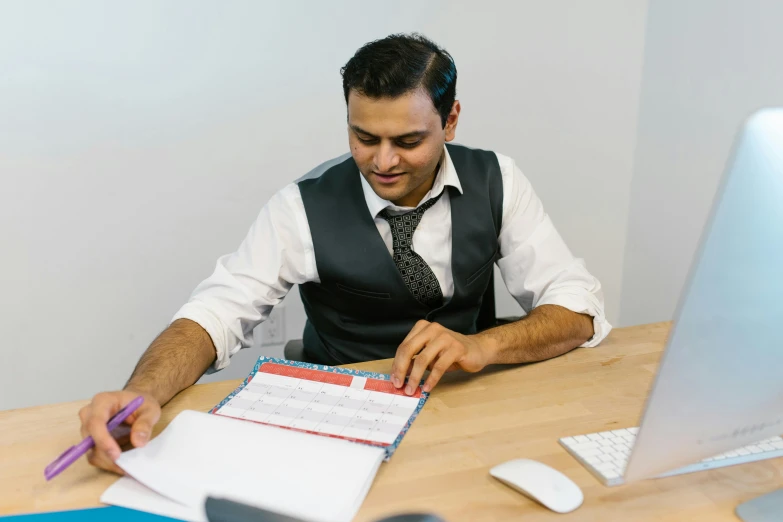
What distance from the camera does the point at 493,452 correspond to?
989 mm

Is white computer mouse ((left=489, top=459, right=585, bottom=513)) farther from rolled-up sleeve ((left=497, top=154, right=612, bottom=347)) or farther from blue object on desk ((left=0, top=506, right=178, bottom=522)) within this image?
rolled-up sleeve ((left=497, top=154, right=612, bottom=347))

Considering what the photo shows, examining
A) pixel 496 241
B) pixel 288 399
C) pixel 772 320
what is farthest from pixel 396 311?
pixel 772 320

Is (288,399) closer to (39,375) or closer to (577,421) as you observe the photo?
(577,421)

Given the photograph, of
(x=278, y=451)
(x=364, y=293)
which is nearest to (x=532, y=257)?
(x=364, y=293)

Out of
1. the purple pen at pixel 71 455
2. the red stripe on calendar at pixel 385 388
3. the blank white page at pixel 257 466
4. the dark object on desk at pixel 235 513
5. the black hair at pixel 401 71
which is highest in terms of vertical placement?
the black hair at pixel 401 71

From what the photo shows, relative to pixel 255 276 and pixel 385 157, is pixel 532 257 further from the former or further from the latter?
pixel 255 276

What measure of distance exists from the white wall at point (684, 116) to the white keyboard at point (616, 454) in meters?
1.28

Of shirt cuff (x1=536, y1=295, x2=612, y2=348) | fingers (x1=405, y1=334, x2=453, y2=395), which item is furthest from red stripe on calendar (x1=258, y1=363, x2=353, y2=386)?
shirt cuff (x1=536, y1=295, x2=612, y2=348)

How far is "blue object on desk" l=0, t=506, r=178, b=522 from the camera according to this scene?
2.78ft

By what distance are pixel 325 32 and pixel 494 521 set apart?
1.68 meters

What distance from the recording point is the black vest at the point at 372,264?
1.53m

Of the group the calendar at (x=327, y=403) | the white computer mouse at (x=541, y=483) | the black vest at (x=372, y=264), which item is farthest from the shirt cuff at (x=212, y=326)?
the white computer mouse at (x=541, y=483)

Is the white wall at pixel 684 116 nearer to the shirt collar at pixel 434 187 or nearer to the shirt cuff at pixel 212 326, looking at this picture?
the shirt collar at pixel 434 187

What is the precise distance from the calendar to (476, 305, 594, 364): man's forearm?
18cm
